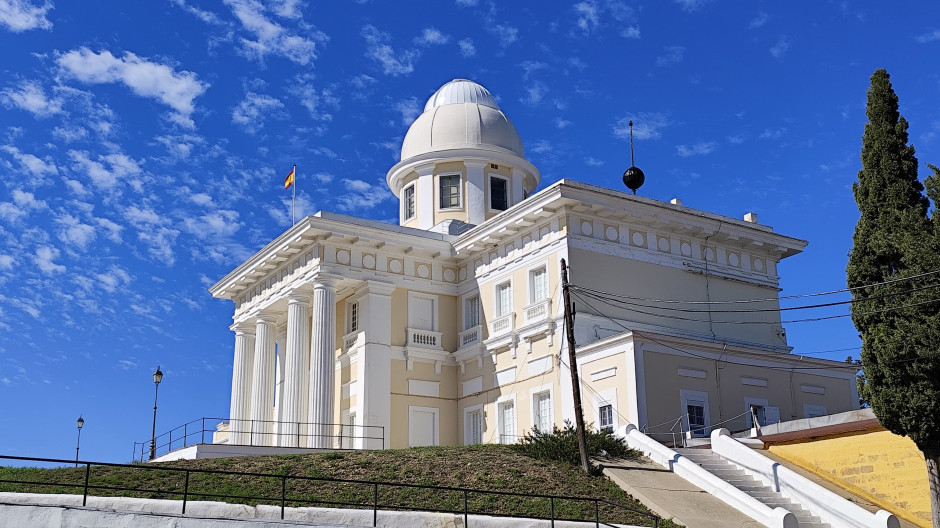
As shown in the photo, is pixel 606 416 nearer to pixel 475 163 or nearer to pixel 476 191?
pixel 476 191

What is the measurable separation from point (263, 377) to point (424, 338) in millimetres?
7216

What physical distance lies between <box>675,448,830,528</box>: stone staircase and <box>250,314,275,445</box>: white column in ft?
63.9

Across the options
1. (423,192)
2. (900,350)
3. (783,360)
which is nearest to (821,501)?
(900,350)

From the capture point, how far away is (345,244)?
39.7 meters

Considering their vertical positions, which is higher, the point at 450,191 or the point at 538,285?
the point at 450,191

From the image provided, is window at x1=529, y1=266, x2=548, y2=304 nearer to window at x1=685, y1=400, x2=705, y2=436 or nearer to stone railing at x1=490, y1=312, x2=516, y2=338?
stone railing at x1=490, y1=312, x2=516, y2=338

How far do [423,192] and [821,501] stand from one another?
24.4m

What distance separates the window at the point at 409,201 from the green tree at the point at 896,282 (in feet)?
81.2

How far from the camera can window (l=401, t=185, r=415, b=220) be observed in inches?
1822

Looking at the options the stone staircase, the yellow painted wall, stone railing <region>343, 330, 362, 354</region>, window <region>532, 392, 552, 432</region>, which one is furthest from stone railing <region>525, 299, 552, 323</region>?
Result: the yellow painted wall

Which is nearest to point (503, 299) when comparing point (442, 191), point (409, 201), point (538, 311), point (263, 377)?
point (538, 311)

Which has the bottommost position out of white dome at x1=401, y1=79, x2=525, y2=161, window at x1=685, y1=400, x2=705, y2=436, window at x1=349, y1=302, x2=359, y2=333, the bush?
the bush

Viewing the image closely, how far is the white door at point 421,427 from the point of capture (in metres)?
39.3

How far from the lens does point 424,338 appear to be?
4059 cm
